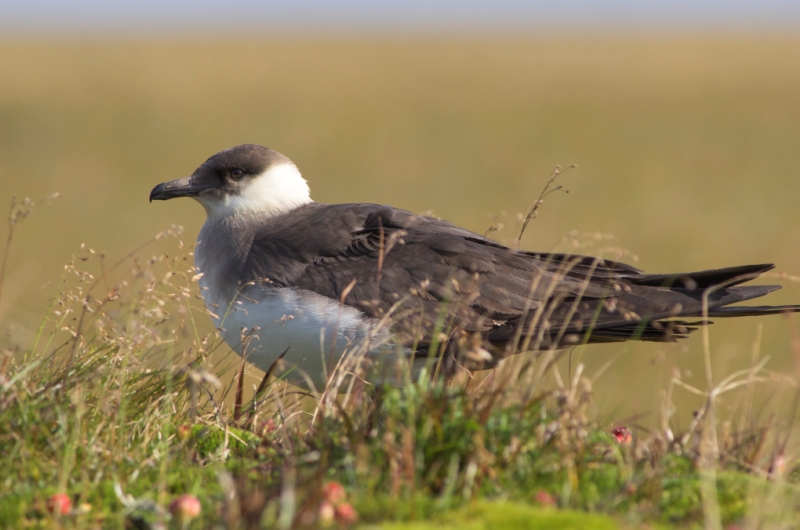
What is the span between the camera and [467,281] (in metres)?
4.37

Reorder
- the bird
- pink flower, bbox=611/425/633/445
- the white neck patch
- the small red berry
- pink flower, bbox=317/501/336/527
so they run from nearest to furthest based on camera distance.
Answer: pink flower, bbox=317/501/336/527, the small red berry, pink flower, bbox=611/425/633/445, the bird, the white neck patch

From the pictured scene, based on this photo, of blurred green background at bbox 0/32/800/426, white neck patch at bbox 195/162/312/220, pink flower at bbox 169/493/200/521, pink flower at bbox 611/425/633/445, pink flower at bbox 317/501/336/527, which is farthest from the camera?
blurred green background at bbox 0/32/800/426

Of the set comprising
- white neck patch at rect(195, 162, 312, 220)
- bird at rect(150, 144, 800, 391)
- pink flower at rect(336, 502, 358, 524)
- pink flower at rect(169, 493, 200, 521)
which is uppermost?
white neck patch at rect(195, 162, 312, 220)

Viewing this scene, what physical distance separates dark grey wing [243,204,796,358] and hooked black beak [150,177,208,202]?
0.71m

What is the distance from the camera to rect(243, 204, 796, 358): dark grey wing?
4273mm

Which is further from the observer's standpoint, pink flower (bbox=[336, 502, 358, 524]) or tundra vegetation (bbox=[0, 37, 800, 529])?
tundra vegetation (bbox=[0, 37, 800, 529])

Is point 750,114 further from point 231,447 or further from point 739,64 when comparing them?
point 231,447

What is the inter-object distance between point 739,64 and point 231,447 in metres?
25.8

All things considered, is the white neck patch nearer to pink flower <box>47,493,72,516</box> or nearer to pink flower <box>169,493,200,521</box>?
pink flower <box>47,493,72,516</box>

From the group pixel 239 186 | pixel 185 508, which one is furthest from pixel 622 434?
pixel 239 186

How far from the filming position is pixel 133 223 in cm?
1773

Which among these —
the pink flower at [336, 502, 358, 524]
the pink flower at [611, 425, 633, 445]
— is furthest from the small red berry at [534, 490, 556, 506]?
the pink flower at [611, 425, 633, 445]

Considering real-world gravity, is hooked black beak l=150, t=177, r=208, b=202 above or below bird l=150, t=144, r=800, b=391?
above

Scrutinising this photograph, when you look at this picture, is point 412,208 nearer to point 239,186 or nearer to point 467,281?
point 239,186
